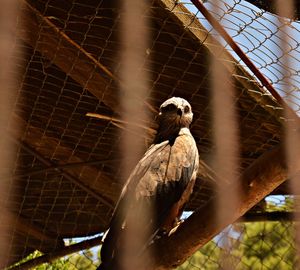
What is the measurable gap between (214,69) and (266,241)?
1.73 meters

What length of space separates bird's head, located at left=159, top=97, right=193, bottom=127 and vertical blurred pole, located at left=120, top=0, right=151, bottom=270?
0.09m

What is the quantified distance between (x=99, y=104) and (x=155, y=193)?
→ 0.57 metres

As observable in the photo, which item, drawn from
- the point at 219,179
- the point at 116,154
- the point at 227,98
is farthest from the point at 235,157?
the point at 116,154

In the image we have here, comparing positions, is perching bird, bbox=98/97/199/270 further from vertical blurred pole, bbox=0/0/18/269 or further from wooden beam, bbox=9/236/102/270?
wooden beam, bbox=9/236/102/270

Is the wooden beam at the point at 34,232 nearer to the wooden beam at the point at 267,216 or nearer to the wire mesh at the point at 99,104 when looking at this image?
the wire mesh at the point at 99,104

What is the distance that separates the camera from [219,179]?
3070mm

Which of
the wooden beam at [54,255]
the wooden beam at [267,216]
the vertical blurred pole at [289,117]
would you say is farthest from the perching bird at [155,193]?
the wooden beam at [54,255]

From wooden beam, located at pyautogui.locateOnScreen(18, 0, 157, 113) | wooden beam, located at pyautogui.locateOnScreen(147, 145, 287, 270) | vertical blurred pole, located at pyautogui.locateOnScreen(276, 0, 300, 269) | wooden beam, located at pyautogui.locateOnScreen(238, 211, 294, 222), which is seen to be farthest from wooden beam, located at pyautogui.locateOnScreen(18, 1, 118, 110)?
wooden beam, located at pyautogui.locateOnScreen(147, 145, 287, 270)

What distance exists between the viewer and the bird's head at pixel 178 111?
283 cm

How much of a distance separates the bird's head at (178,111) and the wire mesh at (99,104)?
91mm

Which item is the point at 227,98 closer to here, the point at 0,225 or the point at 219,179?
the point at 219,179

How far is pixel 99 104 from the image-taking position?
2.96 metres

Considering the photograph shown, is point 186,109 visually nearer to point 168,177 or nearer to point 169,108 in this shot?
point 169,108

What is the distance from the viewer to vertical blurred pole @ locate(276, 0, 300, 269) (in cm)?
203
